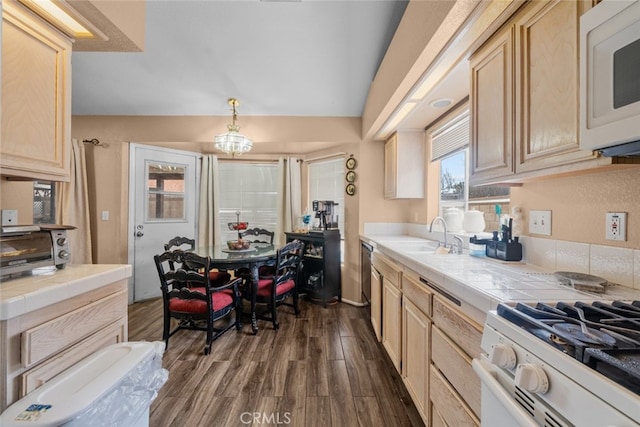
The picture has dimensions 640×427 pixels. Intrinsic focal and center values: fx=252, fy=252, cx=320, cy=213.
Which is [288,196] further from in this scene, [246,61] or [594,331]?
[594,331]

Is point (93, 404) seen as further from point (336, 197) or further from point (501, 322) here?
point (336, 197)

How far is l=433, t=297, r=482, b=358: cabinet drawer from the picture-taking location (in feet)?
3.07

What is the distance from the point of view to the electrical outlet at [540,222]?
1275 millimetres

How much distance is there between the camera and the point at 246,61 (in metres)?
2.66

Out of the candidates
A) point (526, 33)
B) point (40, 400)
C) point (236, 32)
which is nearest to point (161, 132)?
point (236, 32)

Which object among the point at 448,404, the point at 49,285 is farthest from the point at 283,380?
the point at 49,285

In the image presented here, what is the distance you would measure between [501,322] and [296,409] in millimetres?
1380

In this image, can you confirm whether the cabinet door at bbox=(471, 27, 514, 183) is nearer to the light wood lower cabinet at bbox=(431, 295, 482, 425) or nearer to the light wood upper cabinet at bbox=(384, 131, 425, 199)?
the light wood lower cabinet at bbox=(431, 295, 482, 425)

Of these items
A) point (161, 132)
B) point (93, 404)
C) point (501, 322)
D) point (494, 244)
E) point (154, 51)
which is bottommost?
point (93, 404)

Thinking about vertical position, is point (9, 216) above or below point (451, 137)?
below

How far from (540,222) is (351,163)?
226 cm

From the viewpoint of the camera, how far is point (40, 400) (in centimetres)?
79

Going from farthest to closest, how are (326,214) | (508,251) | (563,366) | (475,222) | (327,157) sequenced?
(327,157) → (326,214) → (475,222) → (508,251) → (563,366)

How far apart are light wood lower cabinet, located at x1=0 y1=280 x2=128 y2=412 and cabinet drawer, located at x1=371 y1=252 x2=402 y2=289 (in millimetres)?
1616
